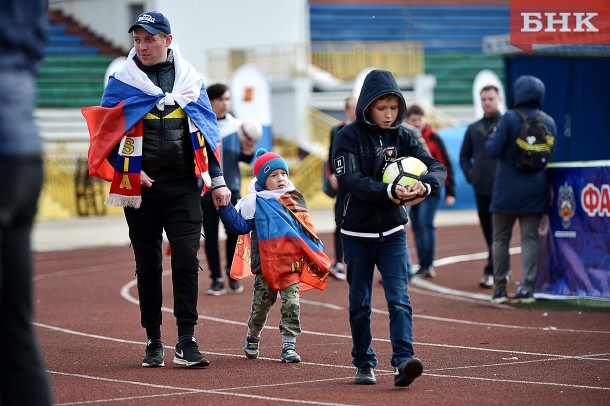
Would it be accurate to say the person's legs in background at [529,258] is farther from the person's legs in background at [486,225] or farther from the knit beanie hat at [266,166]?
the knit beanie hat at [266,166]

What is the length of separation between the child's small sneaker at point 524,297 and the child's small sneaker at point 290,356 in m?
4.10

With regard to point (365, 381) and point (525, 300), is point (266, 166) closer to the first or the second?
point (365, 381)

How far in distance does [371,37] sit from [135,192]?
36054mm

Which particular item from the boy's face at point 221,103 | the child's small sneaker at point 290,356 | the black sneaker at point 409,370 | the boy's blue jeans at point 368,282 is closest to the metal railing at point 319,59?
the boy's face at point 221,103

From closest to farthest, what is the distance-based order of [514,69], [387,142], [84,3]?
[387,142], [514,69], [84,3]

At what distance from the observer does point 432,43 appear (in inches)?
1743

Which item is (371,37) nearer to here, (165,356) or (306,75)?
(306,75)

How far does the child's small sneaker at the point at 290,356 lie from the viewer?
8367 mm

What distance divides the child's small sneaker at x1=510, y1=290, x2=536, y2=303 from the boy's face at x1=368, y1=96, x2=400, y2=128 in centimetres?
490

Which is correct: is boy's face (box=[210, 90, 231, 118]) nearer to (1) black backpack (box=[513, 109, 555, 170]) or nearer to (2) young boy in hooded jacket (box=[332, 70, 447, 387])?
(1) black backpack (box=[513, 109, 555, 170])

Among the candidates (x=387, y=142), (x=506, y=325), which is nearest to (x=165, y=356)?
(x=387, y=142)

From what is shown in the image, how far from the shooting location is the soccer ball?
7258 mm

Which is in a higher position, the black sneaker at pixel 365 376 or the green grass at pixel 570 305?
the black sneaker at pixel 365 376

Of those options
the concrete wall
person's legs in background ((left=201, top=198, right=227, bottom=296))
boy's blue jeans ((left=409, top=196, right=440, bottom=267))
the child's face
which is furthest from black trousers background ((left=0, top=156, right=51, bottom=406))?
the concrete wall
